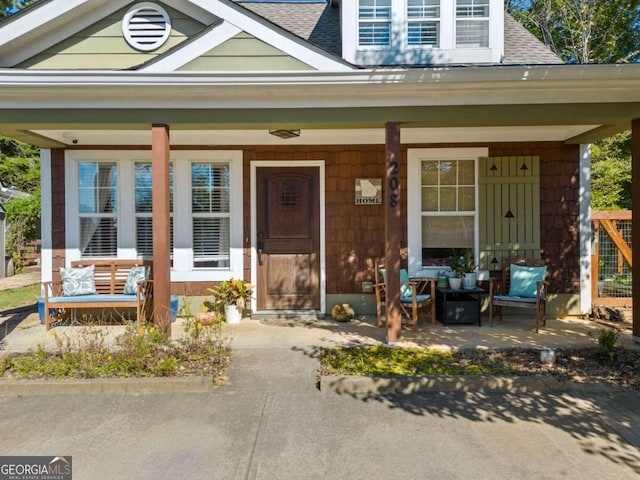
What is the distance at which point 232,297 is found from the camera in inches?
239

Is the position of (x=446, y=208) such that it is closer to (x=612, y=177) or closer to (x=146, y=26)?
(x=146, y=26)

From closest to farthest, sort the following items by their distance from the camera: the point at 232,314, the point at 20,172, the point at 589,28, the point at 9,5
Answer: the point at 232,314
the point at 589,28
the point at 9,5
the point at 20,172

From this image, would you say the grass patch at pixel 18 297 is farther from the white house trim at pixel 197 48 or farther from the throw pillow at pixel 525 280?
the throw pillow at pixel 525 280

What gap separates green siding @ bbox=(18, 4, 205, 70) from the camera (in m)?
5.18

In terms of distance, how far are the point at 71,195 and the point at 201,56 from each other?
324 cm

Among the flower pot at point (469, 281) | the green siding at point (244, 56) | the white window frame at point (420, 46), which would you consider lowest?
the flower pot at point (469, 281)

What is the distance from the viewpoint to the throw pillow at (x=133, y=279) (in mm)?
5922

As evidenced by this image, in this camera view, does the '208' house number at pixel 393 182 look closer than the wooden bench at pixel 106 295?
Yes

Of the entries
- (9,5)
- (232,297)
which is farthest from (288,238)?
(9,5)

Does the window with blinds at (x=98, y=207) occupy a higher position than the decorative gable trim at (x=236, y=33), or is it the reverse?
the decorative gable trim at (x=236, y=33)

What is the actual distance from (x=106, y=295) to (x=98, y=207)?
1.55 meters

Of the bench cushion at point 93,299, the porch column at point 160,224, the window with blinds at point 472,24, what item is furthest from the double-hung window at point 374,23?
the bench cushion at point 93,299

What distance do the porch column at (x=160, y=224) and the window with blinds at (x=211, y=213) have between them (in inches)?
68.2

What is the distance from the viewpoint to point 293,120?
479 centimetres
